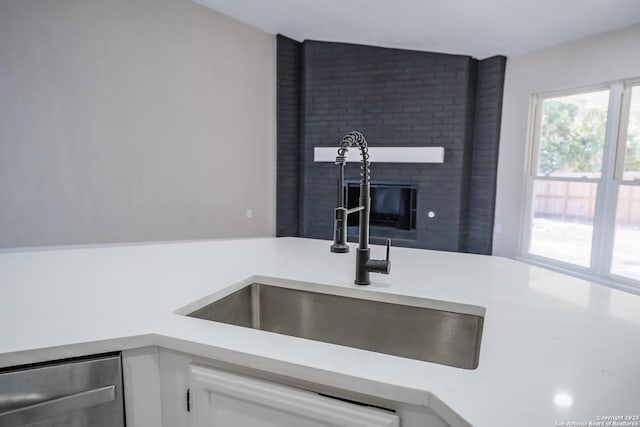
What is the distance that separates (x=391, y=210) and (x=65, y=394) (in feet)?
14.0

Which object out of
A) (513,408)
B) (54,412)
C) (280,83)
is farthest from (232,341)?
(280,83)

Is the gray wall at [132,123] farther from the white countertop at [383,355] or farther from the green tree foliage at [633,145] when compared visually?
the green tree foliage at [633,145]

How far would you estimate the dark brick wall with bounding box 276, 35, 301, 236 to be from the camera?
16.2ft

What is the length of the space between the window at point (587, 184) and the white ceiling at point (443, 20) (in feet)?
2.09

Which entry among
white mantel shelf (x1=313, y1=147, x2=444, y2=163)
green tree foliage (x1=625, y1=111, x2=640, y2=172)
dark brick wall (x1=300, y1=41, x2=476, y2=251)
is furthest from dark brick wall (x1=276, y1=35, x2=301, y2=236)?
green tree foliage (x1=625, y1=111, x2=640, y2=172)

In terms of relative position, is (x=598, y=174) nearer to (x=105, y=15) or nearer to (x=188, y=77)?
(x=188, y=77)

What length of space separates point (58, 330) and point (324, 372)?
1.95 ft

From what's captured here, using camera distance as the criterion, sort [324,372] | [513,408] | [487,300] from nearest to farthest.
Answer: [513,408] → [324,372] → [487,300]

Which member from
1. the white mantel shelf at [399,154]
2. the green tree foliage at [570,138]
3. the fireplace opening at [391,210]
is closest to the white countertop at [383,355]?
the green tree foliage at [570,138]

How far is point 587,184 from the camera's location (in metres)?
3.66

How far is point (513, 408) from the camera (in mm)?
568

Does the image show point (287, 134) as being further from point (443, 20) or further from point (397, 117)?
point (443, 20)

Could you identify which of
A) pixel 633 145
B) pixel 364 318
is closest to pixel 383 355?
pixel 364 318

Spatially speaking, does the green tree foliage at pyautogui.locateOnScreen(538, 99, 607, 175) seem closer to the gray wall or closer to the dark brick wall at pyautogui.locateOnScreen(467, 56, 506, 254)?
the dark brick wall at pyautogui.locateOnScreen(467, 56, 506, 254)
